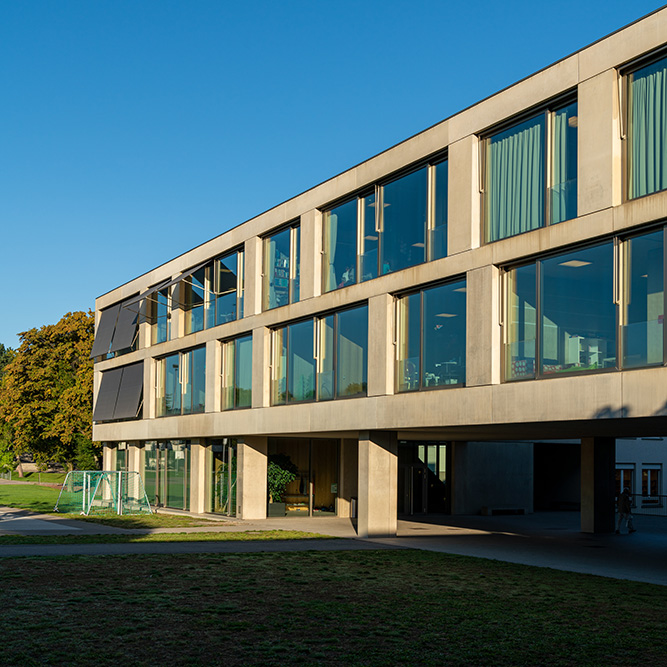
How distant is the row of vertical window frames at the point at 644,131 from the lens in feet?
55.0

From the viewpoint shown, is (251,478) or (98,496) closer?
(251,478)

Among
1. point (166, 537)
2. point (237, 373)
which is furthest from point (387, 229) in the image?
point (237, 373)

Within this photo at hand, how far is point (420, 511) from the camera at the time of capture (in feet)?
123

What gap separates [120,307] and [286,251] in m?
17.3

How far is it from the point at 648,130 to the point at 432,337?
771cm

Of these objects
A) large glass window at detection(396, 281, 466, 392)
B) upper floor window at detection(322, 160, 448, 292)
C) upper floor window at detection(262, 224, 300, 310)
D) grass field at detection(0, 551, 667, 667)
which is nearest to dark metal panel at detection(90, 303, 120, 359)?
upper floor window at detection(262, 224, 300, 310)

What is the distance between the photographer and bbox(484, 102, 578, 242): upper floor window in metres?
18.8

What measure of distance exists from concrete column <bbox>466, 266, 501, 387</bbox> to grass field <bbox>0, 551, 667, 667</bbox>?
4822mm

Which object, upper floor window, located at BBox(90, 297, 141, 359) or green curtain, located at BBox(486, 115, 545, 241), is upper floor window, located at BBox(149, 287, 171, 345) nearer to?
upper floor window, located at BBox(90, 297, 141, 359)

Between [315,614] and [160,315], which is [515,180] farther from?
[160,315]

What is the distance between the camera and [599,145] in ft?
58.2

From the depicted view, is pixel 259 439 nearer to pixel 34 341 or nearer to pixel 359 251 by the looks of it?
pixel 359 251

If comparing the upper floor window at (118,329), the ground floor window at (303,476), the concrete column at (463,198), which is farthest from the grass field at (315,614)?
the upper floor window at (118,329)

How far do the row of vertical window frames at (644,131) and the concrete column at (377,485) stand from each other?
1075cm
